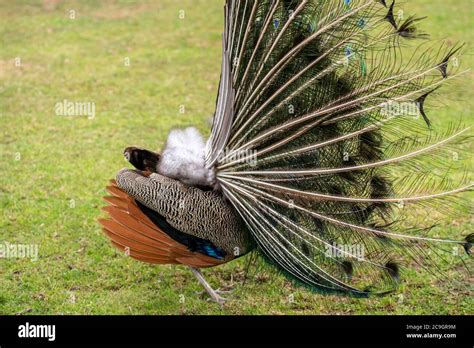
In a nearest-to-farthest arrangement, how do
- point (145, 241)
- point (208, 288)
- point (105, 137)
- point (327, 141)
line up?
point (327, 141) → point (145, 241) → point (208, 288) → point (105, 137)

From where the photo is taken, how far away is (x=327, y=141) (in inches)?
202

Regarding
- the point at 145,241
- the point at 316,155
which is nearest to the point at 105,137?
the point at 145,241

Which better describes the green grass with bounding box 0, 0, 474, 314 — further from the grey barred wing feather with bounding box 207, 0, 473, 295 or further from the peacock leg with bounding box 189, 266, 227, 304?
the grey barred wing feather with bounding box 207, 0, 473, 295

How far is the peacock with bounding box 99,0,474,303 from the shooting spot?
504 centimetres

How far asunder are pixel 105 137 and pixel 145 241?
479cm

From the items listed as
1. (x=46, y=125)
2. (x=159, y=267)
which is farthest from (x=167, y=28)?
(x=159, y=267)

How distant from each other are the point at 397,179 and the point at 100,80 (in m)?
8.13

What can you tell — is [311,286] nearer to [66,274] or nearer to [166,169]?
[166,169]

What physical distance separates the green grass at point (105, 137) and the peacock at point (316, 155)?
0.59 metres

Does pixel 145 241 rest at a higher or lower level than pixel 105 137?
lower

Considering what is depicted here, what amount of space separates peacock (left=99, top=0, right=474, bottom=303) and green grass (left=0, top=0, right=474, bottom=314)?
0.59 meters

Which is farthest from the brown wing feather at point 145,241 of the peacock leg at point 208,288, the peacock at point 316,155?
the peacock leg at point 208,288

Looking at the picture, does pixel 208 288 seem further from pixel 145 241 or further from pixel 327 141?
pixel 327 141

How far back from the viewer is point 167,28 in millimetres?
15328
